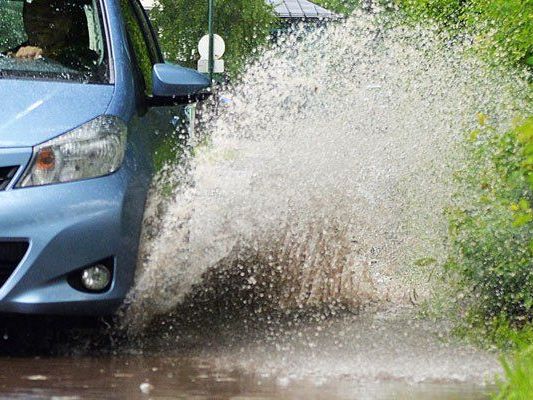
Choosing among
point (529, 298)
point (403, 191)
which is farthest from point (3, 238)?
point (403, 191)

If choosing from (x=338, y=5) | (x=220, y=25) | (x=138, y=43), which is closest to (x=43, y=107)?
(x=138, y=43)

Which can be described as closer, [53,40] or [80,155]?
[80,155]

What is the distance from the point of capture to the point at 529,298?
23.9 feet

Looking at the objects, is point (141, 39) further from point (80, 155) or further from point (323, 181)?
point (80, 155)

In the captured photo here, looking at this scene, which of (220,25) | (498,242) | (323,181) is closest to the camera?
(498,242)

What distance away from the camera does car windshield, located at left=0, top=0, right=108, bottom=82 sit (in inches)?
282

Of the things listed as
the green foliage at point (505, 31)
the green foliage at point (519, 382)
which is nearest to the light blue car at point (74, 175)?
the green foliage at point (519, 382)

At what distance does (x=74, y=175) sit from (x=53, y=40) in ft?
4.08

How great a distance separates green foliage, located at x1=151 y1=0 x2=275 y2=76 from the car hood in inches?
1702

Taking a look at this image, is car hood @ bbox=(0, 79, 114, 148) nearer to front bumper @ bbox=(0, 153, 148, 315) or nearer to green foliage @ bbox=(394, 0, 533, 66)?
front bumper @ bbox=(0, 153, 148, 315)

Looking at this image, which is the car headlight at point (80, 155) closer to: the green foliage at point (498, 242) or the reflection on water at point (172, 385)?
the reflection on water at point (172, 385)

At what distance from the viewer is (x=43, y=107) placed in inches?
262

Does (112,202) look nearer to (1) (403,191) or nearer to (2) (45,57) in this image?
(2) (45,57)

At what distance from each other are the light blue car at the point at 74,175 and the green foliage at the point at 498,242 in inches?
63.4
